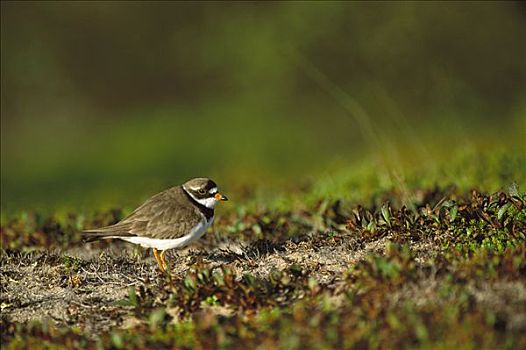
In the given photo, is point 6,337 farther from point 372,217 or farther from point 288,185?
point 288,185

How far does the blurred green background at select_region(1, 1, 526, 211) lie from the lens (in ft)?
62.2

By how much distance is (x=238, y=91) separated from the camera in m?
28.2

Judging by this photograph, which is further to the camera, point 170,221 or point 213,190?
point 213,190

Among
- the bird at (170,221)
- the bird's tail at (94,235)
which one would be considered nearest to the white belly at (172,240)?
the bird at (170,221)

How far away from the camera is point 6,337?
7141 mm

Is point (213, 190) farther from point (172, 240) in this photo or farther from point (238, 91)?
point (238, 91)

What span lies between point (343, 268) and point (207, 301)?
1.40 m

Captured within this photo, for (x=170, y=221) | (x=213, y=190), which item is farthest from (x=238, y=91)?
(x=170, y=221)

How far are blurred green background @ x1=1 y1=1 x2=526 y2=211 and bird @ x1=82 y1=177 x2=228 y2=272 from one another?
5.51 m

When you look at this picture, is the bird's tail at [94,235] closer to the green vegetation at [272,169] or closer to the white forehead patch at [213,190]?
the green vegetation at [272,169]

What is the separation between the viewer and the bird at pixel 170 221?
343 inches

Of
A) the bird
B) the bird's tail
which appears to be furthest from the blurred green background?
the bird's tail

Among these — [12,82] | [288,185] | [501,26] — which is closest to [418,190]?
[288,185]

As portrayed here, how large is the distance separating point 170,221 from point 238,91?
774 inches
